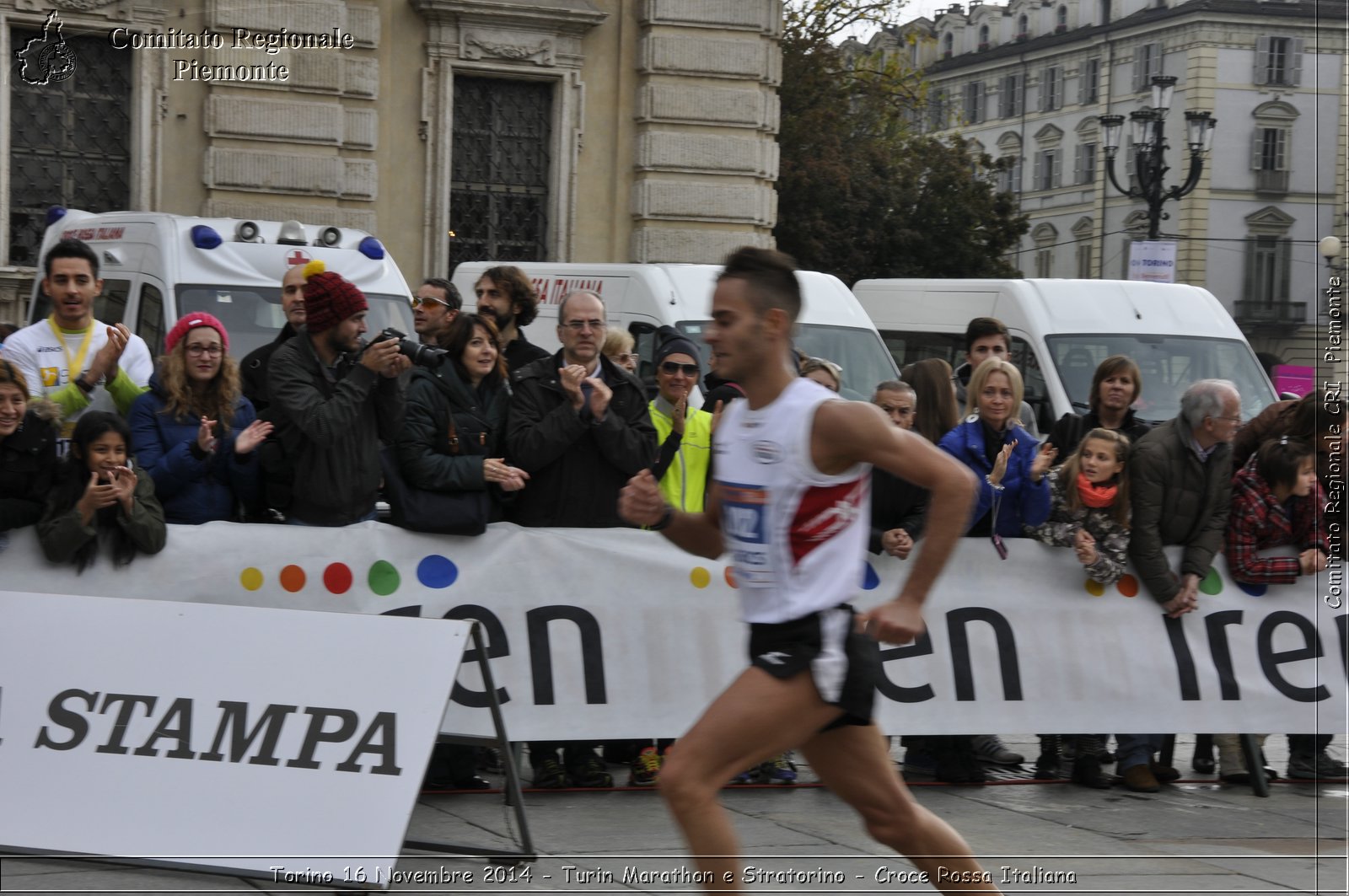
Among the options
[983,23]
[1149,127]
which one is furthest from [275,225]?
[983,23]

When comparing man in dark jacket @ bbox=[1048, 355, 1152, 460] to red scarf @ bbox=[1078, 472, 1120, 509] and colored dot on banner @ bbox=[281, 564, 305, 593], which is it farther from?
colored dot on banner @ bbox=[281, 564, 305, 593]

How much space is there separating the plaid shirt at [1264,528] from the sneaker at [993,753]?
1.37 m

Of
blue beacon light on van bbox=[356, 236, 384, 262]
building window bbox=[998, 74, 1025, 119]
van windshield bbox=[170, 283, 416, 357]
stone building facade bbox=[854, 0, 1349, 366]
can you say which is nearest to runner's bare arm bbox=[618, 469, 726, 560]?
van windshield bbox=[170, 283, 416, 357]

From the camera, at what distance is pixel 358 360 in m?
6.93

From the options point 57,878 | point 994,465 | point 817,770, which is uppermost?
point 994,465

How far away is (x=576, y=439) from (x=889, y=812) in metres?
3.21

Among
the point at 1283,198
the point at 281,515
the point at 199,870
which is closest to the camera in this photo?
the point at 199,870

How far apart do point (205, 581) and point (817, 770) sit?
11.2ft

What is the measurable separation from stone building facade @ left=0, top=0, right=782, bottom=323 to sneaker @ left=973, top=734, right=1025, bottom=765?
40.7 ft

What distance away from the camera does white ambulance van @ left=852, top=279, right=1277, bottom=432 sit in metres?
14.5

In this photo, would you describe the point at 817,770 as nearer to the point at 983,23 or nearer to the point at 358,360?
the point at 358,360

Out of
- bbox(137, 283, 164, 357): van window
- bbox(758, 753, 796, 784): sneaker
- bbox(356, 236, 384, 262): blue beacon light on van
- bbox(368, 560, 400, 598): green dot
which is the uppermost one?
bbox(356, 236, 384, 262): blue beacon light on van

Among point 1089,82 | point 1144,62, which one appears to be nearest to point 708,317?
point 1144,62

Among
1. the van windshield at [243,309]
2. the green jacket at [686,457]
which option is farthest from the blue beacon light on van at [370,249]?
the green jacket at [686,457]
